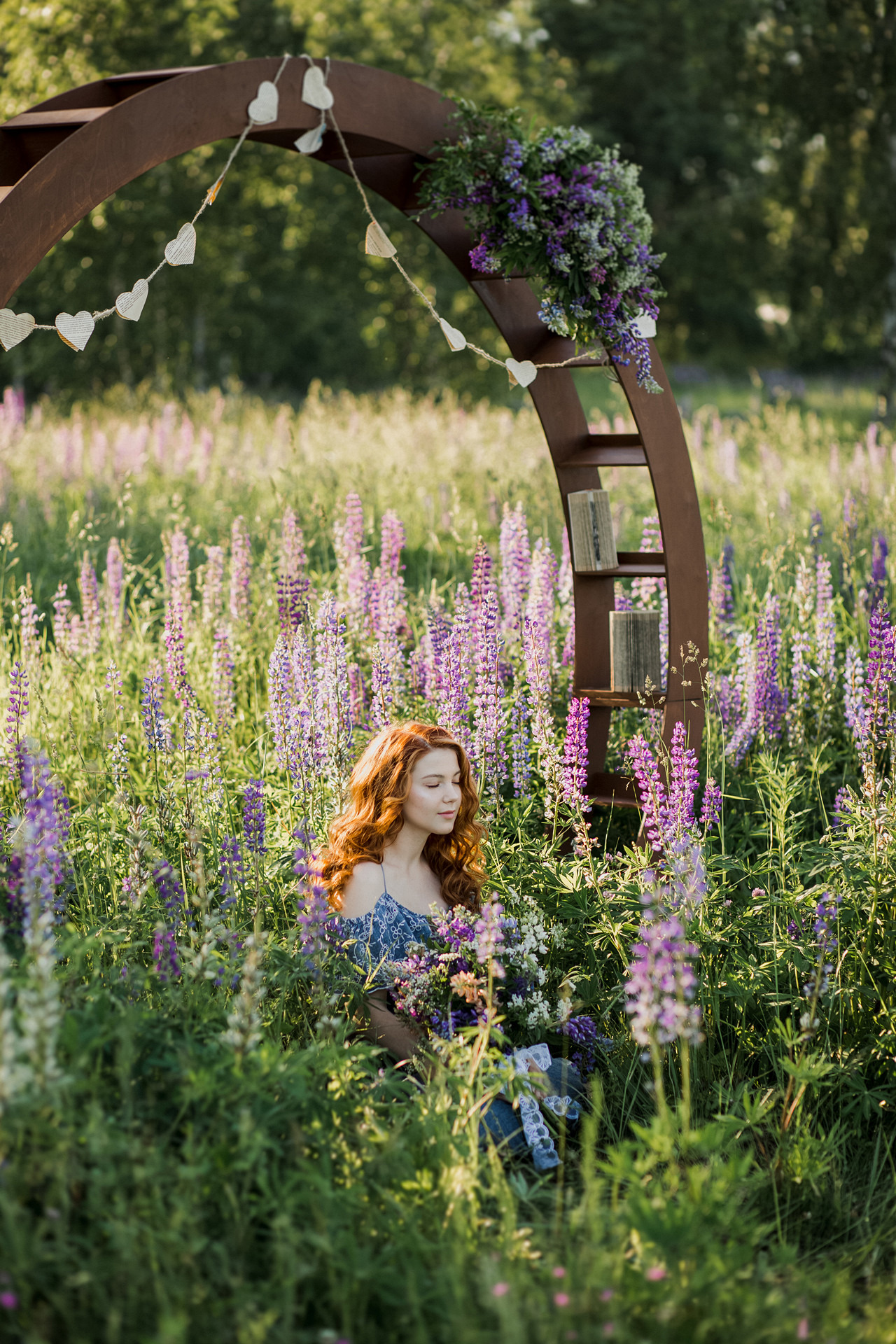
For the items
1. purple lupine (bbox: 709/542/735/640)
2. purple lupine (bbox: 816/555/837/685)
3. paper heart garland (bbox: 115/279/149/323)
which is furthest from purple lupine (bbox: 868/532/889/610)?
paper heart garland (bbox: 115/279/149/323)

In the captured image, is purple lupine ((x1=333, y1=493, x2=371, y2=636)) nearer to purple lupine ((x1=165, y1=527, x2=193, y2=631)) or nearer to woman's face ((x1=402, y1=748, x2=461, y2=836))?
purple lupine ((x1=165, y1=527, x2=193, y2=631))

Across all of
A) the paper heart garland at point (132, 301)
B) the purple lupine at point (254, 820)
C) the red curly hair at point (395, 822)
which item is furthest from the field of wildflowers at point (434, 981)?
the paper heart garland at point (132, 301)

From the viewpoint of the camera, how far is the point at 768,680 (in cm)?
459

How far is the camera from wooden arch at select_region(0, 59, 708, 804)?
2.88m

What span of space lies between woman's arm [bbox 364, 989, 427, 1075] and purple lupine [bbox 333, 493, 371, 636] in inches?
77.6

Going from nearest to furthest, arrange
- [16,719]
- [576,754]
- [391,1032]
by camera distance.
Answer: [391,1032], [16,719], [576,754]

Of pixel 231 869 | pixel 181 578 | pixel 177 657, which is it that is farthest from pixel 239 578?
pixel 231 869

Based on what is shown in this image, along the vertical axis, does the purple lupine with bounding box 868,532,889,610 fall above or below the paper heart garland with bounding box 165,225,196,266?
below

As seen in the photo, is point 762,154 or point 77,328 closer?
point 77,328

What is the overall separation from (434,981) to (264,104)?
2.57 m

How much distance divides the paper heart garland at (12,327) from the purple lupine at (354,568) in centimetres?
195

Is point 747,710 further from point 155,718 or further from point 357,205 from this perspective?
point 357,205

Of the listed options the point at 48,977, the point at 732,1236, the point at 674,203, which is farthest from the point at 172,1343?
the point at 674,203

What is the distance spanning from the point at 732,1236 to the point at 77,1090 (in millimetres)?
1280
